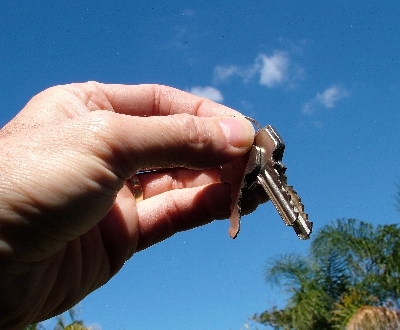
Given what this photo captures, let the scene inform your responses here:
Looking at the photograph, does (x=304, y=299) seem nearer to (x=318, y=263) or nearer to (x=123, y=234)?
(x=318, y=263)

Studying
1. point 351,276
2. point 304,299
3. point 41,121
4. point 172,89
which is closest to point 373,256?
point 351,276

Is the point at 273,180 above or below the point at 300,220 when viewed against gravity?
above

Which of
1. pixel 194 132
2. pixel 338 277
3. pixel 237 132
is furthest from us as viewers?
pixel 338 277

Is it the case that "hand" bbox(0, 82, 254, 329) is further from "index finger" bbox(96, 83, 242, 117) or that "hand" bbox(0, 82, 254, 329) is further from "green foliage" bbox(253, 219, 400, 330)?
"green foliage" bbox(253, 219, 400, 330)

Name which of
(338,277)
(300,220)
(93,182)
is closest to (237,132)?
(300,220)

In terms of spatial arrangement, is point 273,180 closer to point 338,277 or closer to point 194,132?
point 194,132

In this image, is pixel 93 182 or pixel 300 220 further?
pixel 300 220

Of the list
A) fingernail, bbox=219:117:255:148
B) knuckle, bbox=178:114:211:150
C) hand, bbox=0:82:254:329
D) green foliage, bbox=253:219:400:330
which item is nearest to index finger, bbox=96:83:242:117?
hand, bbox=0:82:254:329
